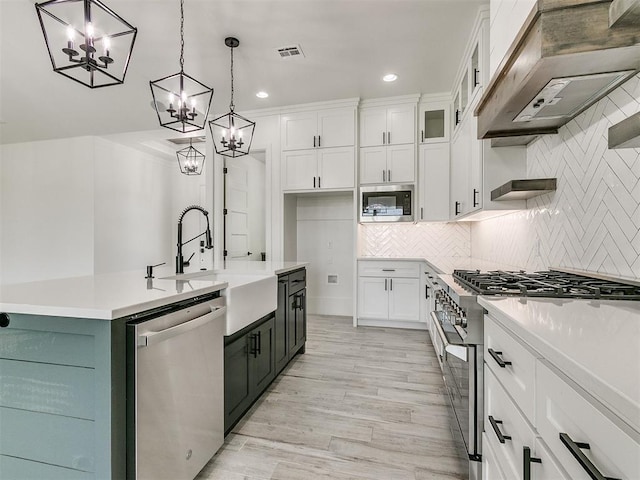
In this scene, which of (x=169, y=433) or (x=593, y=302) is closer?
(x=593, y=302)

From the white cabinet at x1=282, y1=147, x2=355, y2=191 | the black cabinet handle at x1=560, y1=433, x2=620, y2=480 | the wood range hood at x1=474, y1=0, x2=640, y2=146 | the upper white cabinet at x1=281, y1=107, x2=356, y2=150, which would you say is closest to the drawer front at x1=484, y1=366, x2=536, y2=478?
the black cabinet handle at x1=560, y1=433, x2=620, y2=480

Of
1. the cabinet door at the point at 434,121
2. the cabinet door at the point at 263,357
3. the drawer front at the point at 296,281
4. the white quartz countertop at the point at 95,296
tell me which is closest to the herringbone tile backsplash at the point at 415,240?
the cabinet door at the point at 434,121

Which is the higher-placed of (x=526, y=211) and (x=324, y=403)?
(x=526, y=211)

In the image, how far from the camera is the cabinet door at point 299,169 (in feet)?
14.4

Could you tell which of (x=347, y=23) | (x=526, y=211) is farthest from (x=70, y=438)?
(x=347, y=23)

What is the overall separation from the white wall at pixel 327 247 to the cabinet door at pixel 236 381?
299 centimetres

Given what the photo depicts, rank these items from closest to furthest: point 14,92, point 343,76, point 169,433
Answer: point 169,433, point 343,76, point 14,92

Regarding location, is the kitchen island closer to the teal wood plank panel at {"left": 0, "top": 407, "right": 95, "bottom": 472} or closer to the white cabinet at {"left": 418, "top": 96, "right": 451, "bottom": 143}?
the teal wood plank panel at {"left": 0, "top": 407, "right": 95, "bottom": 472}

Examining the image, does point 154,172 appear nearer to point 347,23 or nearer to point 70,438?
point 347,23

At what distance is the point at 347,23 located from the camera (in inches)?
108

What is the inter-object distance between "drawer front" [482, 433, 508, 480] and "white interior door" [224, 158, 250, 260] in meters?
3.99

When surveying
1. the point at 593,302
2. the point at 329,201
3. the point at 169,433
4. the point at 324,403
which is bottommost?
the point at 324,403

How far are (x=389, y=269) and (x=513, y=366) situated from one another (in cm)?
322

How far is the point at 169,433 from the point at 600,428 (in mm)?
1436
